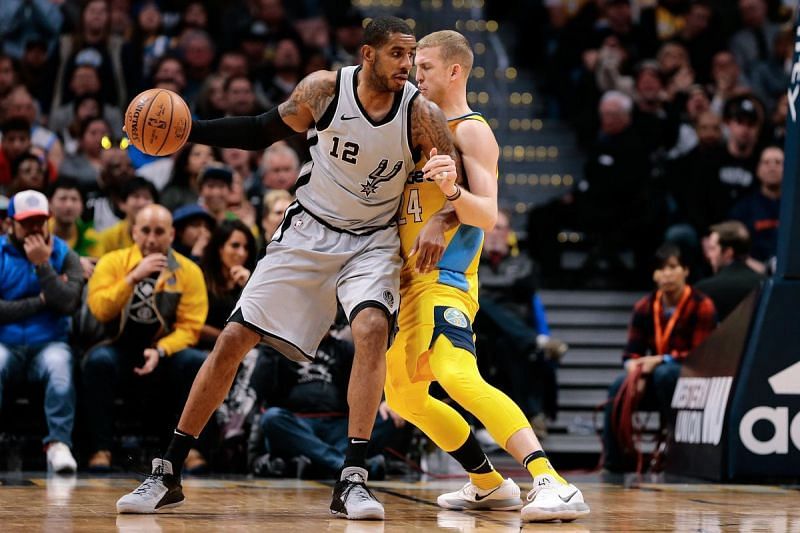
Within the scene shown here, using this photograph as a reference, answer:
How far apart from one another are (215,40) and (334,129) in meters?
9.89

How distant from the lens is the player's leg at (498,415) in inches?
222

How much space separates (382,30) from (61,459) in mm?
3981

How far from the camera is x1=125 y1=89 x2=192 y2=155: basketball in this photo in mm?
5641

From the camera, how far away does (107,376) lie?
8.77 m

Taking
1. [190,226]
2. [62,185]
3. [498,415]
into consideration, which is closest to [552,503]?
[498,415]

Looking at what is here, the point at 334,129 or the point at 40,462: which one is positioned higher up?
the point at 334,129

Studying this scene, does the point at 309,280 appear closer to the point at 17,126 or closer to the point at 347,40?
the point at 17,126

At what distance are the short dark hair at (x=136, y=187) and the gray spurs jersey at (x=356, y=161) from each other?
4.36m

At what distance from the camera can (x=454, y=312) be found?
5961 mm

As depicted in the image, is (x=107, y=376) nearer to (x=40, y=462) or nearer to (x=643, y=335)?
(x=40, y=462)

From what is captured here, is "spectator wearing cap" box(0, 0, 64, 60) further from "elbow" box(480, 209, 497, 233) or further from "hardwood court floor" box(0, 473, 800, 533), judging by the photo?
"elbow" box(480, 209, 497, 233)

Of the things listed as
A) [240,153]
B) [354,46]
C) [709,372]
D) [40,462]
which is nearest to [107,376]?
[40,462]

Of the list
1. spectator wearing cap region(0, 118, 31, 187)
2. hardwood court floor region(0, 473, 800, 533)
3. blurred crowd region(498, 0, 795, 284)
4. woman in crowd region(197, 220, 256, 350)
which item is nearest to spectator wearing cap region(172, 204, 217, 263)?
woman in crowd region(197, 220, 256, 350)

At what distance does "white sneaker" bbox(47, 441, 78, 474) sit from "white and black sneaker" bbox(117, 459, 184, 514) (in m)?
2.58
